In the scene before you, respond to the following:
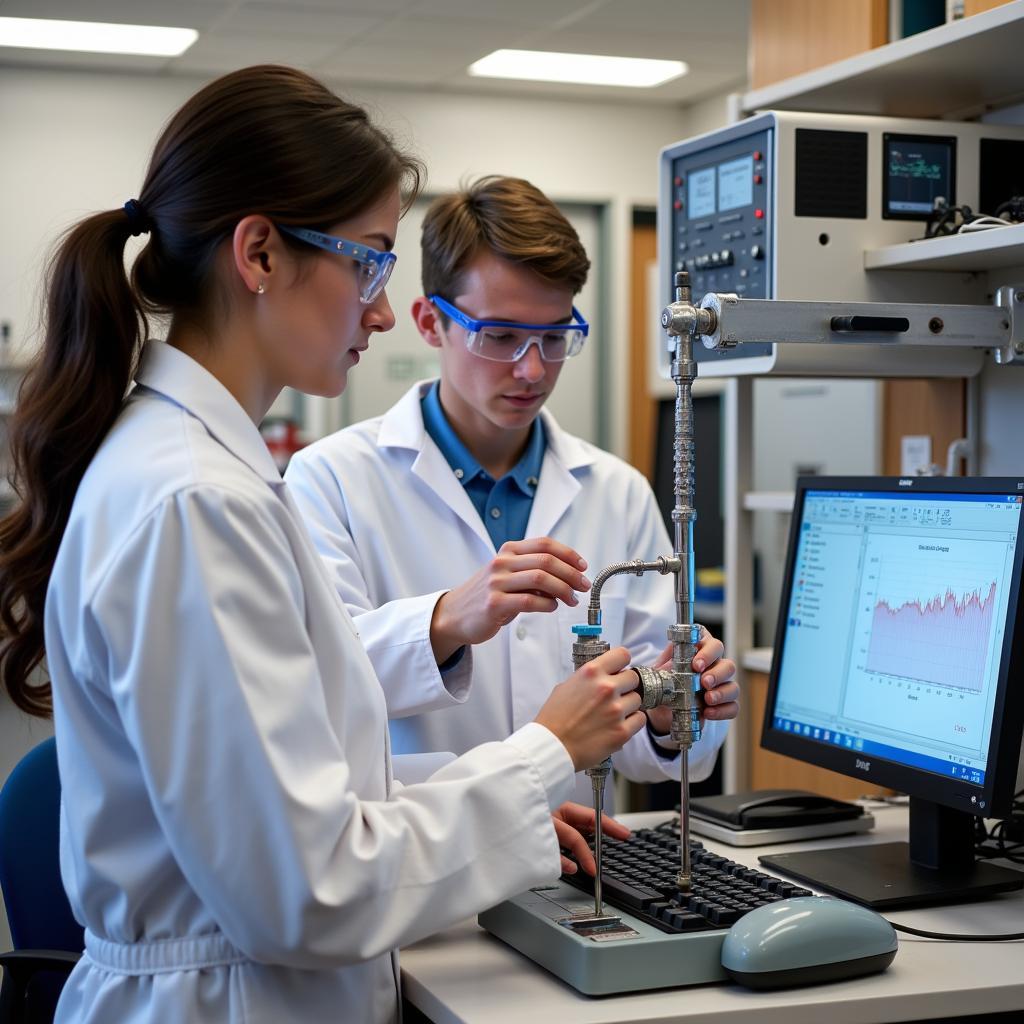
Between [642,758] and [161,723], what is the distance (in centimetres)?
88

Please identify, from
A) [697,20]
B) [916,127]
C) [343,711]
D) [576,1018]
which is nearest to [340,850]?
[343,711]

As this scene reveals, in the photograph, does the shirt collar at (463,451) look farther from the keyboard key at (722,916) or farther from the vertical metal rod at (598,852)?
the keyboard key at (722,916)

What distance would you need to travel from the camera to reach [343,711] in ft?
3.60

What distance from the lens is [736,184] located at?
1.95 m

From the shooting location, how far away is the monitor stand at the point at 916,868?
4.49ft

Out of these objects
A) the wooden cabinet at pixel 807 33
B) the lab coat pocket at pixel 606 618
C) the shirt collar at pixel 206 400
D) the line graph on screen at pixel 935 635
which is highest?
the wooden cabinet at pixel 807 33

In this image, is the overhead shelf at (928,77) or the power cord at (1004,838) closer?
the power cord at (1004,838)

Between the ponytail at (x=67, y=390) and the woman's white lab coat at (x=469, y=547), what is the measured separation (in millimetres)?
539

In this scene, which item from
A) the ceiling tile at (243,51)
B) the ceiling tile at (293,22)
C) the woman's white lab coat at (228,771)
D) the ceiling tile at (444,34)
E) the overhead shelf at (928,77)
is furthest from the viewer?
the ceiling tile at (243,51)

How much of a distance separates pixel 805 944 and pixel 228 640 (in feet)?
1.81

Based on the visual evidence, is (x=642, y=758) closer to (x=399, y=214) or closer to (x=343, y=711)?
(x=343, y=711)

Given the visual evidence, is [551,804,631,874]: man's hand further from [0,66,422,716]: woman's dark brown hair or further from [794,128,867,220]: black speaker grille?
[794,128,867,220]: black speaker grille

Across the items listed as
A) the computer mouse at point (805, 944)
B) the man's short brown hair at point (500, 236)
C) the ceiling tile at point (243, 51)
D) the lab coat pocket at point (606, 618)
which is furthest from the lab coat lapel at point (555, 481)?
the ceiling tile at point (243, 51)

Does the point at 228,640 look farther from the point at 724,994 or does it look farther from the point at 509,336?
the point at 509,336
